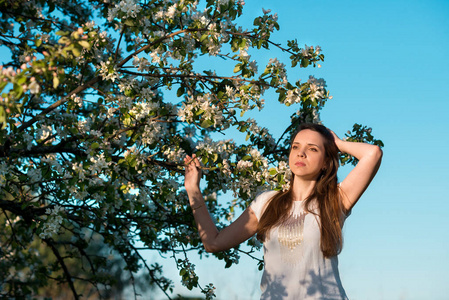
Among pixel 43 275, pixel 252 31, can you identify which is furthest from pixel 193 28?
pixel 43 275

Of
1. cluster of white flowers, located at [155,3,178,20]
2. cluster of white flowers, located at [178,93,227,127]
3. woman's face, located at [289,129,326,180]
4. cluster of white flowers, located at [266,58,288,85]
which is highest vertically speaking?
cluster of white flowers, located at [155,3,178,20]

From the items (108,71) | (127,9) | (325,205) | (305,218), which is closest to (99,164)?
(108,71)

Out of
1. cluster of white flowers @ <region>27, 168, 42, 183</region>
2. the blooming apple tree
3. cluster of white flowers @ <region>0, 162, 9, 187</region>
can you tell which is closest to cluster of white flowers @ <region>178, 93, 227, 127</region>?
the blooming apple tree

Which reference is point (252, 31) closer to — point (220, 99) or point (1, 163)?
point (220, 99)

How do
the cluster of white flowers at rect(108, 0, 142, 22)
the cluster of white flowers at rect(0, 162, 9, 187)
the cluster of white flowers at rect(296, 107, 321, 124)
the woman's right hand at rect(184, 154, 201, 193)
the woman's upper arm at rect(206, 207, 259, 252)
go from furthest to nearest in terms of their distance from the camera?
the cluster of white flowers at rect(296, 107, 321, 124)
the cluster of white flowers at rect(0, 162, 9, 187)
the cluster of white flowers at rect(108, 0, 142, 22)
the woman's right hand at rect(184, 154, 201, 193)
the woman's upper arm at rect(206, 207, 259, 252)

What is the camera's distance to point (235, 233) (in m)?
4.09

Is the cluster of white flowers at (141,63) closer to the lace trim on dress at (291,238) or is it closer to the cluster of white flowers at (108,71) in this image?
the cluster of white flowers at (108,71)

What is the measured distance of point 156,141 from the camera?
186 inches

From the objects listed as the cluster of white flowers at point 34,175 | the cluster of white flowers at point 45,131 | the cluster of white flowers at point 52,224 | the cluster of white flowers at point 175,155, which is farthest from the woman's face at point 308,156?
the cluster of white flowers at point 45,131

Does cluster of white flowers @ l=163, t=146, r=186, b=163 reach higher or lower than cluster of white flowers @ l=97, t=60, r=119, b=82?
lower

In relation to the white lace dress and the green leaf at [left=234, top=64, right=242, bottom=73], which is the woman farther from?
the green leaf at [left=234, top=64, right=242, bottom=73]

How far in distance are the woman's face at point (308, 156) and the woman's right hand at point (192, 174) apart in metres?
0.75

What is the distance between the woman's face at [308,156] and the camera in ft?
13.0

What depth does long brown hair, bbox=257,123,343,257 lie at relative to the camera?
368 centimetres
